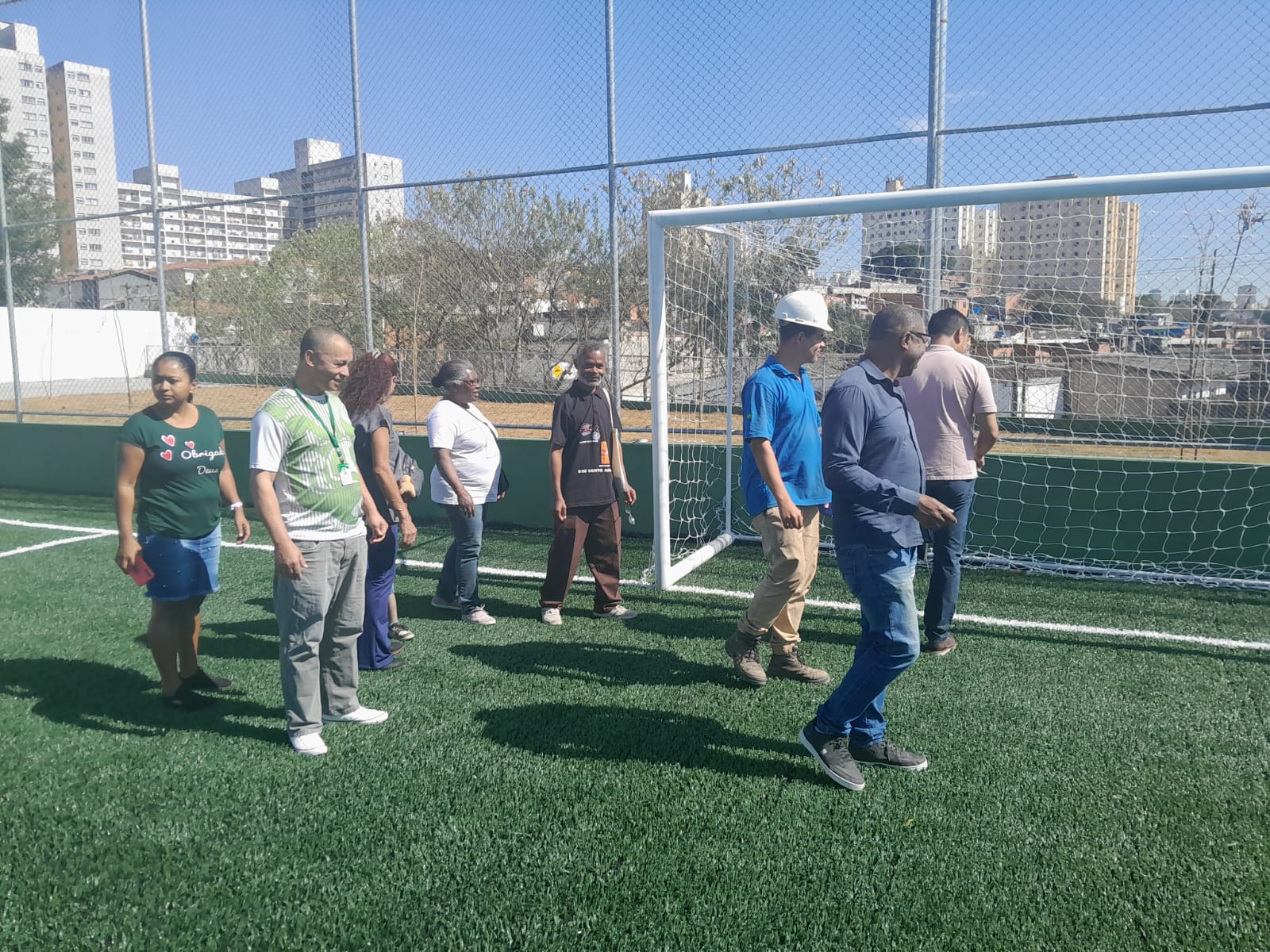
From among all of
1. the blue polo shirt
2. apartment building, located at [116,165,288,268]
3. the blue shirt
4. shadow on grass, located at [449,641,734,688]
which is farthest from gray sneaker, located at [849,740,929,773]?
apartment building, located at [116,165,288,268]

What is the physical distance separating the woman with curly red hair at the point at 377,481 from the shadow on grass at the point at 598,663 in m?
0.55

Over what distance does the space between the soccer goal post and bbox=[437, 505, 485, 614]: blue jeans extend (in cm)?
136

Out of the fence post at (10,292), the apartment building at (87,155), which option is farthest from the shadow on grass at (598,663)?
the fence post at (10,292)

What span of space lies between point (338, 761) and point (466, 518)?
7.55 ft

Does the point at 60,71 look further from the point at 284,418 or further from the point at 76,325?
the point at 284,418

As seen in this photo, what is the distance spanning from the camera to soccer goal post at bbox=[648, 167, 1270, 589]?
655 centimetres

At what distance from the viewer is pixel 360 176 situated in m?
9.52

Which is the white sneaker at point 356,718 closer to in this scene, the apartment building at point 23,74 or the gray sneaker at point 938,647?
the gray sneaker at point 938,647

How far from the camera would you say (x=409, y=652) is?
5934 millimetres

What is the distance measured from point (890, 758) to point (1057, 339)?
4460 mm

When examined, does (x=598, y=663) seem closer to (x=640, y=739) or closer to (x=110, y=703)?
(x=640, y=739)

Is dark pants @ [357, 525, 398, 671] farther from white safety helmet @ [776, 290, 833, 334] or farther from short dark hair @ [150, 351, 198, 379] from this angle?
white safety helmet @ [776, 290, 833, 334]

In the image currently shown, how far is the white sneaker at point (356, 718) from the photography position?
4.75m

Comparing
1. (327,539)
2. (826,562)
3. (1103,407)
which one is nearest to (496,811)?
(327,539)
